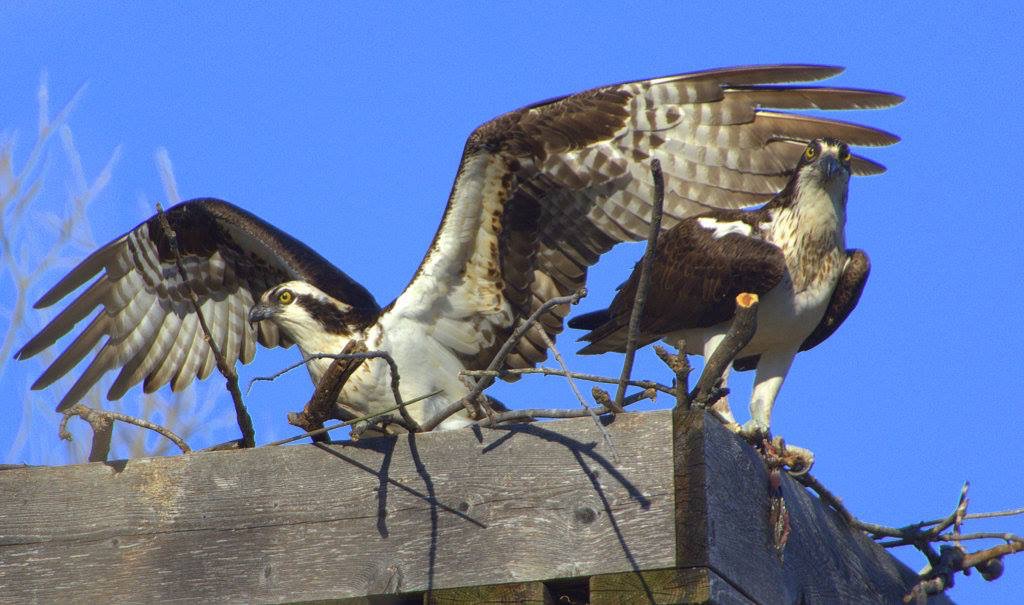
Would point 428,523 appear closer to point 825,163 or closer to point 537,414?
point 537,414

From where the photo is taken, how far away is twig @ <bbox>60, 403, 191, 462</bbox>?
149 inches

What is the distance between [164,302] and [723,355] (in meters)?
4.23

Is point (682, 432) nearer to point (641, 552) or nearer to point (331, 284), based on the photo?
point (641, 552)

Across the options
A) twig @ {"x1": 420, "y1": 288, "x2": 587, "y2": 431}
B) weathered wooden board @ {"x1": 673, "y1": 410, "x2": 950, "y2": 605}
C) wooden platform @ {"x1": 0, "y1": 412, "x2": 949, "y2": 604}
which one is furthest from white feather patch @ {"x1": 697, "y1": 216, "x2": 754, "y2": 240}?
twig @ {"x1": 420, "y1": 288, "x2": 587, "y2": 431}

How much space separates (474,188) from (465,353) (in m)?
0.77

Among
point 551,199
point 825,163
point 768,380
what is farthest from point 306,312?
point 825,163

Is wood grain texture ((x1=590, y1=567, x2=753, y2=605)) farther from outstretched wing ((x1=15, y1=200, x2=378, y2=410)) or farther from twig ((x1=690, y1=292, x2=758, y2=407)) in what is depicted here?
outstretched wing ((x1=15, y1=200, x2=378, y2=410))

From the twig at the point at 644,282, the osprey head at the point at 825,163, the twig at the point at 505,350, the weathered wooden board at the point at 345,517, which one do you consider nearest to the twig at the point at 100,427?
the weathered wooden board at the point at 345,517

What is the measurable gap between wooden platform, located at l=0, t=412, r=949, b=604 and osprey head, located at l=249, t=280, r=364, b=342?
220 cm

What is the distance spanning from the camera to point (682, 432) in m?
3.23

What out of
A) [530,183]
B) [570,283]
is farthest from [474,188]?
[570,283]

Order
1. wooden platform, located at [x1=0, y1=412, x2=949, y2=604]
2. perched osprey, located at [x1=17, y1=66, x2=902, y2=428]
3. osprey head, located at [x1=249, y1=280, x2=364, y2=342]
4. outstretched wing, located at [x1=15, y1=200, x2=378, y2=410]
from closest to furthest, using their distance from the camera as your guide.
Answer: wooden platform, located at [x1=0, y1=412, x2=949, y2=604]
perched osprey, located at [x1=17, y1=66, x2=902, y2=428]
osprey head, located at [x1=249, y1=280, x2=364, y2=342]
outstretched wing, located at [x1=15, y1=200, x2=378, y2=410]

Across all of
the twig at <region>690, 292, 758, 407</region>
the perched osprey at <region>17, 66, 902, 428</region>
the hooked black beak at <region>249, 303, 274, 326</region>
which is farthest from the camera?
the hooked black beak at <region>249, 303, 274, 326</region>

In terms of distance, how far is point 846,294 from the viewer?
5.43 m
